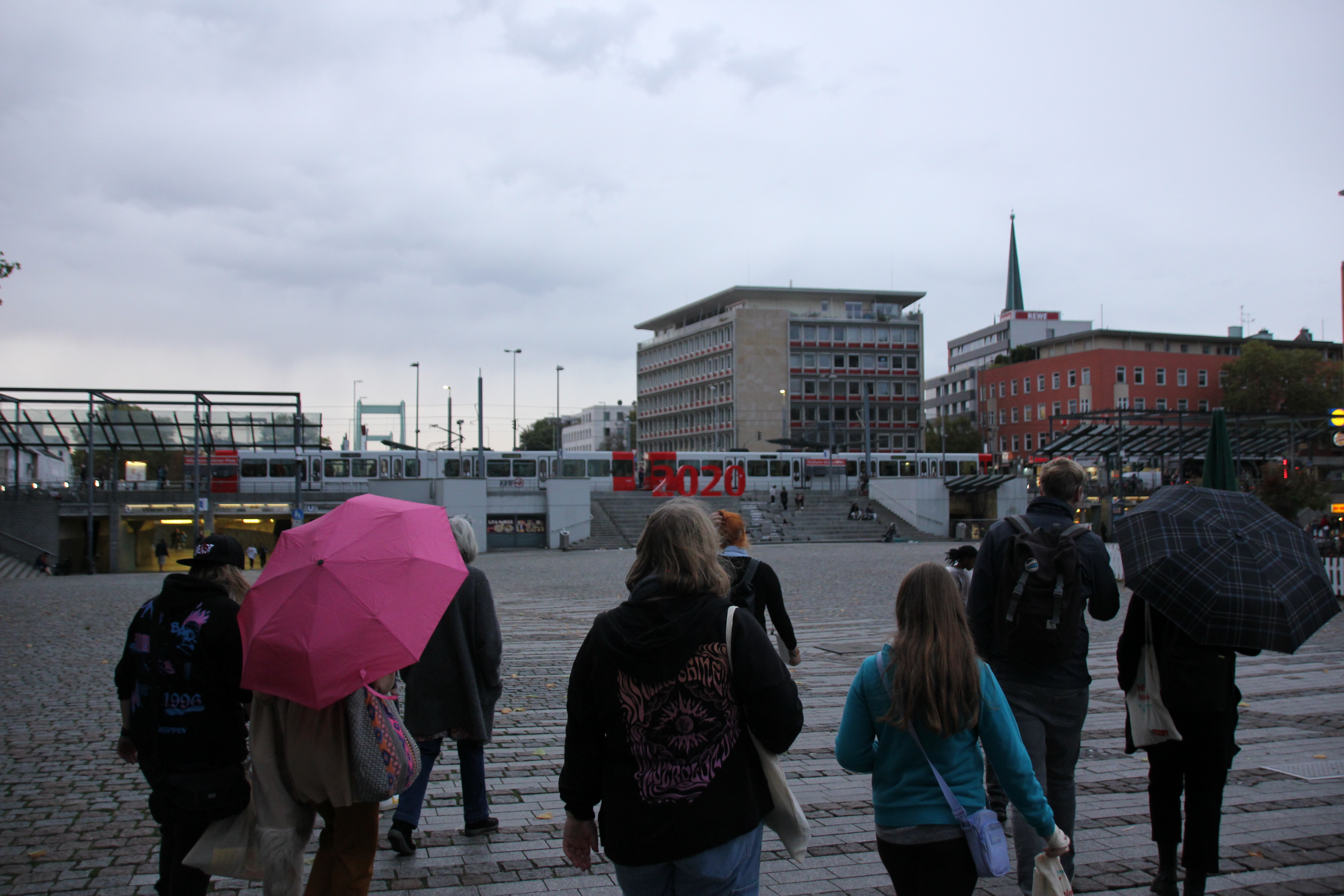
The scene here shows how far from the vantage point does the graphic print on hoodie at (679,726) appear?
2.96 meters

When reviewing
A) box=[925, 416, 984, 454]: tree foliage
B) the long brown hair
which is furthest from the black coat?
box=[925, 416, 984, 454]: tree foliage

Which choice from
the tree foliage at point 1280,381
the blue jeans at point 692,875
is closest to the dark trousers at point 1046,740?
the blue jeans at point 692,875

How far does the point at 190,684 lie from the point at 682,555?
2173 mm

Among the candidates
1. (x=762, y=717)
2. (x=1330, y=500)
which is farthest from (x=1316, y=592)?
(x=1330, y=500)

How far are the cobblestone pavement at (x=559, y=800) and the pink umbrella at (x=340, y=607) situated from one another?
178cm

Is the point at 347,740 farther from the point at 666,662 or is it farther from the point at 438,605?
the point at 666,662

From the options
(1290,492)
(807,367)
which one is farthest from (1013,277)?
(1290,492)

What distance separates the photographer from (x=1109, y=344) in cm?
8600

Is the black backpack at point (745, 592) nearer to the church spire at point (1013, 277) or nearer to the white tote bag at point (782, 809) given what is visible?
the white tote bag at point (782, 809)

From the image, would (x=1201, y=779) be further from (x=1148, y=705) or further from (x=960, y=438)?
(x=960, y=438)

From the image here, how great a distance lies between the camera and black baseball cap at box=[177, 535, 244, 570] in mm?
4094

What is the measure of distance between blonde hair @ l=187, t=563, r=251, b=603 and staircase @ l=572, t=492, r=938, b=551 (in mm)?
41529

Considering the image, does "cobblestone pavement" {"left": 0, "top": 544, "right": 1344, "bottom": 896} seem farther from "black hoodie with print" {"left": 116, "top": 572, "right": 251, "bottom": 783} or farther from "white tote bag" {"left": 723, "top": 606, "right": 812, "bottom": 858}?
"white tote bag" {"left": 723, "top": 606, "right": 812, "bottom": 858}

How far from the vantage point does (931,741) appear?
326 cm
